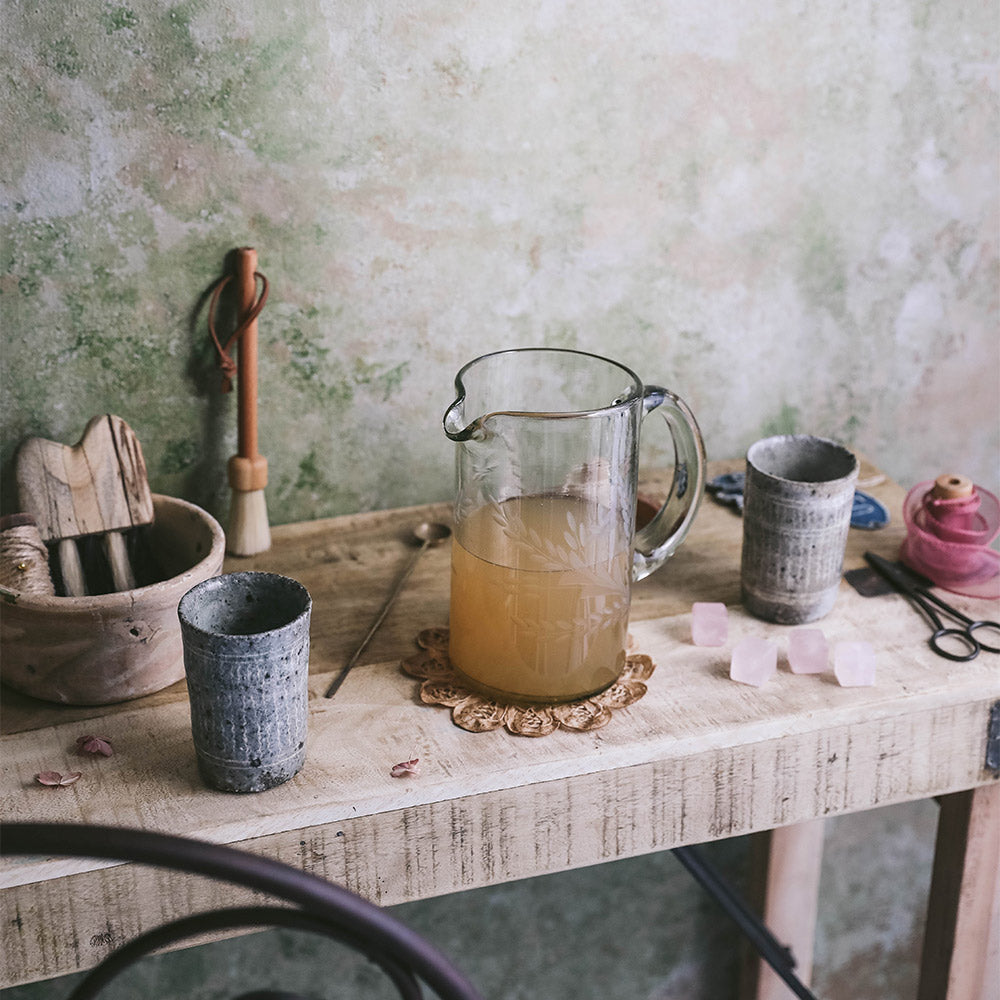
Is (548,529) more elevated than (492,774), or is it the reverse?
(548,529)

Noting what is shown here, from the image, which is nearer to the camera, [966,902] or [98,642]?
[98,642]

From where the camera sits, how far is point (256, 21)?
1.11 metres

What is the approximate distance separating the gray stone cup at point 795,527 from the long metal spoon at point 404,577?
347 mm

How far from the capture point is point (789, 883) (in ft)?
5.35

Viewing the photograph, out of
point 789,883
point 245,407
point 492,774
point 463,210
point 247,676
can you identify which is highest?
point 463,210

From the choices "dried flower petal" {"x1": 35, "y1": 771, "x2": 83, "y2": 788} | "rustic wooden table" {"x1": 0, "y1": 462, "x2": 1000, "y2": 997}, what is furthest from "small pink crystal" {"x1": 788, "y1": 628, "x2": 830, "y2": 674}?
"dried flower petal" {"x1": 35, "y1": 771, "x2": 83, "y2": 788}

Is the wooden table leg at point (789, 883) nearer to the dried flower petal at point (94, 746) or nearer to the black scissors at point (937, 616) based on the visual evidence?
the black scissors at point (937, 616)

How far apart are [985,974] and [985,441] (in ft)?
2.41

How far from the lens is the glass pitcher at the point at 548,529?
0.95m

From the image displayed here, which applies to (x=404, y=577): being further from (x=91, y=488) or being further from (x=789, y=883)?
(x=789, y=883)

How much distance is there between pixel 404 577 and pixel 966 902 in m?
0.69

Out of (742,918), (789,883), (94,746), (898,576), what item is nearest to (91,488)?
(94,746)

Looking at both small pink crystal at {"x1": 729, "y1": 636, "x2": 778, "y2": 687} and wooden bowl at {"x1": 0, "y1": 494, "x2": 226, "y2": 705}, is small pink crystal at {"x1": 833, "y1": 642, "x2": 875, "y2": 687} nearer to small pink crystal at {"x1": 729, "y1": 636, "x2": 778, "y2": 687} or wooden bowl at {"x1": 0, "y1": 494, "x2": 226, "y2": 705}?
small pink crystal at {"x1": 729, "y1": 636, "x2": 778, "y2": 687}

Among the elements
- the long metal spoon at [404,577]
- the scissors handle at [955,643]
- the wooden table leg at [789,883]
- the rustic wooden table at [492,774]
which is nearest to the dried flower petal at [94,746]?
the rustic wooden table at [492,774]
